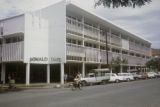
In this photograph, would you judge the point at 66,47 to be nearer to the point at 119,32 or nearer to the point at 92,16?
the point at 92,16

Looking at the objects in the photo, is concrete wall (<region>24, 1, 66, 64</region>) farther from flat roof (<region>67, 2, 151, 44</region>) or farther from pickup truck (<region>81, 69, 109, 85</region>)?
pickup truck (<region>81, 69, 109, 85</region>)

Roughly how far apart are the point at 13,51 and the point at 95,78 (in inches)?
481

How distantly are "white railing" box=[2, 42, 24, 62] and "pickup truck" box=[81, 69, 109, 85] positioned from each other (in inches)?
365

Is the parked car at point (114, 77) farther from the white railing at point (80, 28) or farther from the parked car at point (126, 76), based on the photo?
the white railing at point (80, 28)

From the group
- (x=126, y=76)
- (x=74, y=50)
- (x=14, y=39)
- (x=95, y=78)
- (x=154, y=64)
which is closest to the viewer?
(x=95, y=78)

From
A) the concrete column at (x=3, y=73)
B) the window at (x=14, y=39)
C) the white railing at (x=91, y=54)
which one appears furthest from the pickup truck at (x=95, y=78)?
the concrete column at (x=3, y=73)

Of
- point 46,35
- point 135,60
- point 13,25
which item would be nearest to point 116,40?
point 135,60

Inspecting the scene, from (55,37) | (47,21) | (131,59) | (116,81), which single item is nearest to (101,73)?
(116,81)

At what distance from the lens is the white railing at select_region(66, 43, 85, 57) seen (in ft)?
130

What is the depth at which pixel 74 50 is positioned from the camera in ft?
134

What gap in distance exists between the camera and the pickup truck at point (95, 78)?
3607 centimetres

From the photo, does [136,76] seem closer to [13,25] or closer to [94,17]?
A: [94,17]

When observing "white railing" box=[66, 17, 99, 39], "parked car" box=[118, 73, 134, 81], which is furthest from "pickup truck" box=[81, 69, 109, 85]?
"white railing" box=[66, 17, 99, 39]

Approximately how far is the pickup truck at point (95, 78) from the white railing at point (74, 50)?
4626 millimetres
